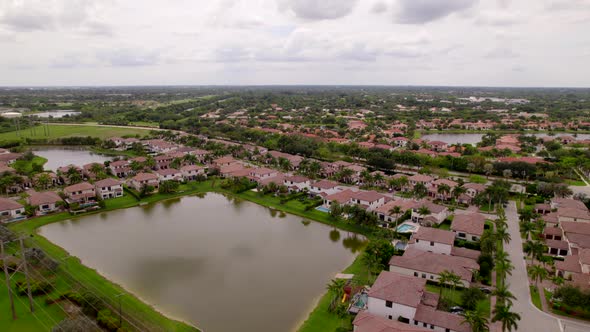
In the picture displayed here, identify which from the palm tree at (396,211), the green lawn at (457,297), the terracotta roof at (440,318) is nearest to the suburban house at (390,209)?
the palm tree at (396,211)

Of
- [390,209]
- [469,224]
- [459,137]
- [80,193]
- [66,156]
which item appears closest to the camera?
[469,224]

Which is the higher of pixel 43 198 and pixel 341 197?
pixel 341 197

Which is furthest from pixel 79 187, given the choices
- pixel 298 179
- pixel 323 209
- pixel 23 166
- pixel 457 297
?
pixel 457 297

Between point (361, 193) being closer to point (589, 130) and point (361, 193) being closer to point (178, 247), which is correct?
point (178, 247)

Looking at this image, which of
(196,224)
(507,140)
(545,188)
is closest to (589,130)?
(507,140)

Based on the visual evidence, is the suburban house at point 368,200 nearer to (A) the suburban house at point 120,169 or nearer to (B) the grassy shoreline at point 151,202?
(B) the grassy shoreline at point 151,202

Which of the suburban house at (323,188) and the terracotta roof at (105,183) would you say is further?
the terracotta roof at (105,183)

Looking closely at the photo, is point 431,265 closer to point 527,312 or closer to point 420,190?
point 527,312

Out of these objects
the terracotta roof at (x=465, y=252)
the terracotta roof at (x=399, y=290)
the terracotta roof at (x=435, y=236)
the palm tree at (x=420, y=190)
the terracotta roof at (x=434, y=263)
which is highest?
the palm tree at (x=420, y=190)
